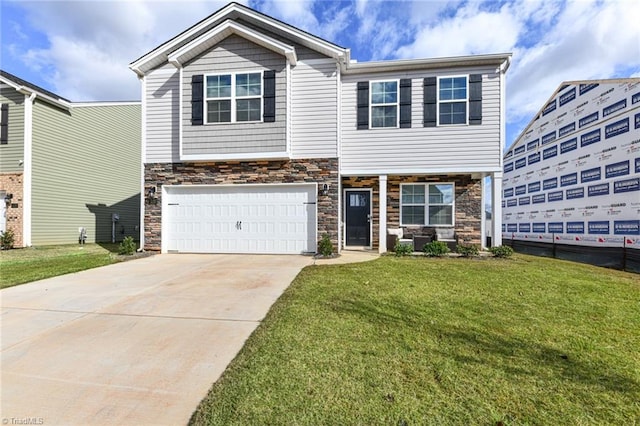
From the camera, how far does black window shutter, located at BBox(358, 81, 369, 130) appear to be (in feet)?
30.9

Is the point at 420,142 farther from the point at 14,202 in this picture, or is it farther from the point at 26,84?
A: the point at 26,84

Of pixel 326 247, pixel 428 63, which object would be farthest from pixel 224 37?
pixel 326 247

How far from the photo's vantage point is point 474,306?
13.8 feet

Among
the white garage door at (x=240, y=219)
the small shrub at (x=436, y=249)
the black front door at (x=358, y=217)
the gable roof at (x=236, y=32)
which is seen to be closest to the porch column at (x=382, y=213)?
the black front door at (x=358, y=217)

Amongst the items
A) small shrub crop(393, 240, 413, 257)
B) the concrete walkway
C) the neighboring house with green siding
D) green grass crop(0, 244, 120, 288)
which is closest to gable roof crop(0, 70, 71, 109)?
the neighboring house with green siding

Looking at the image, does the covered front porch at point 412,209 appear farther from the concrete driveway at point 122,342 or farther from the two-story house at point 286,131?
the concrete driveway at point 122,342

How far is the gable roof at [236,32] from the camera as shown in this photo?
8664 millimetres

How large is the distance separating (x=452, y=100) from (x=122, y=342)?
970 centimetres

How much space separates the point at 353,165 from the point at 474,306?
6.16 meters

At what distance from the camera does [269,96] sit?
8.80 meters

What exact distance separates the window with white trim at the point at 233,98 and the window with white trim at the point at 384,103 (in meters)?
3.50

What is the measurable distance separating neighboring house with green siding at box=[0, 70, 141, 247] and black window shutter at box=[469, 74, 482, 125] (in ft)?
49.0

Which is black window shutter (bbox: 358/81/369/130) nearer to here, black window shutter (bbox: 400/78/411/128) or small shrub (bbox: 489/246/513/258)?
black window shutter (bbox: 400/78/411/128)

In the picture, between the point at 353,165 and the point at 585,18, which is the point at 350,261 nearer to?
the point at 353,165
